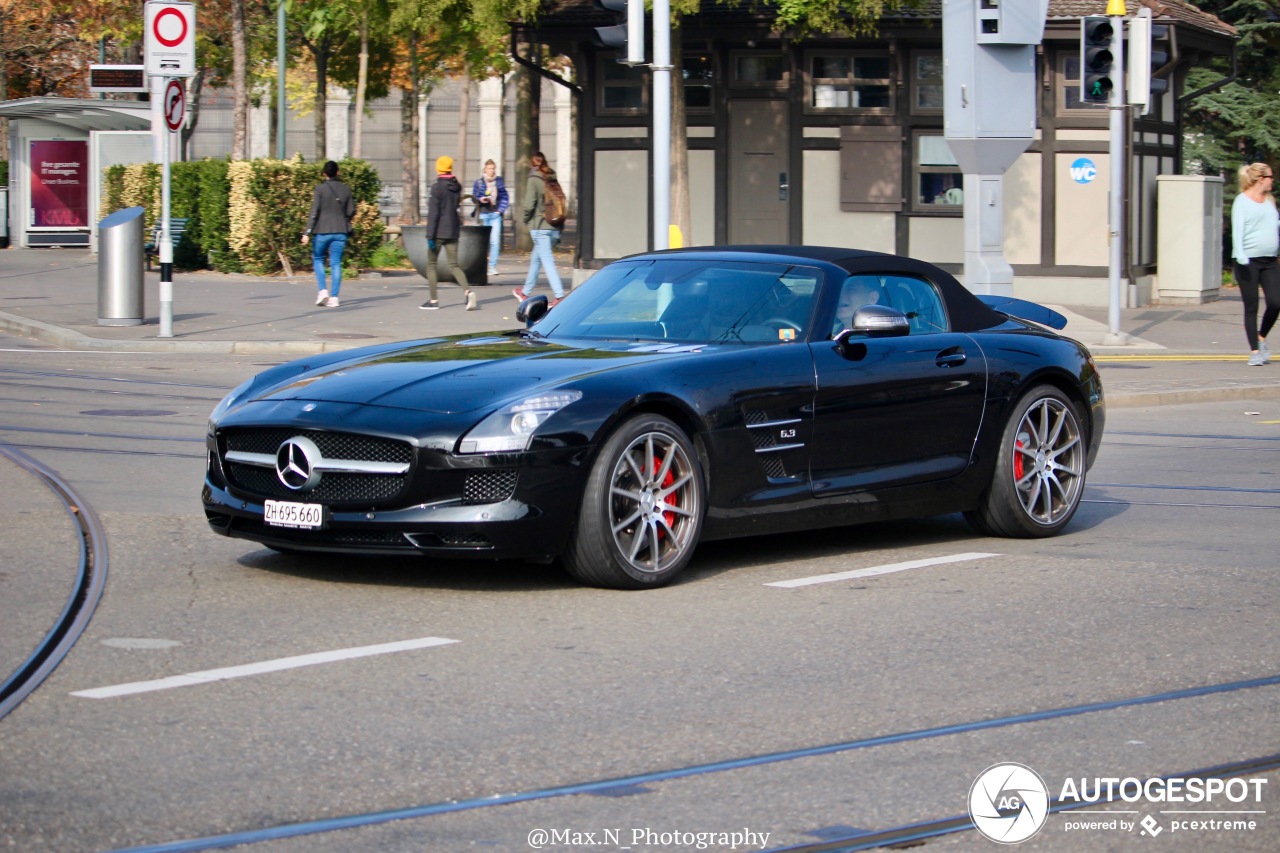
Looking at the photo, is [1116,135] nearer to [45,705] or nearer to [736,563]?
[736,563]

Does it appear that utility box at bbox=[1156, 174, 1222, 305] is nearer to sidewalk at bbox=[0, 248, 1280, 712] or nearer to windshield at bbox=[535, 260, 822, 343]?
sidewalk at bbox=[0, 248, 1280, 712]

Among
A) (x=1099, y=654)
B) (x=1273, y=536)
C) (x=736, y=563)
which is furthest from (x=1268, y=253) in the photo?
(x=1099, y=654)

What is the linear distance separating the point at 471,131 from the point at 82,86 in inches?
980

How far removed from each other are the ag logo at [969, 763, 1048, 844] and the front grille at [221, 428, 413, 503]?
9.32 feet

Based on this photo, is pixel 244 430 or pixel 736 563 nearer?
pixel 244 430

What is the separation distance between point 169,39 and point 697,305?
13002 millimetres

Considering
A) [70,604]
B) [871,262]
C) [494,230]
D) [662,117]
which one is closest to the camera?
[70,604]

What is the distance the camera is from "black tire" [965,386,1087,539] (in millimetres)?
8609

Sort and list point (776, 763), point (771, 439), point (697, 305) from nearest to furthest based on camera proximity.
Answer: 1. point (776, 763)
2. point (771, 439)
3. point (697, 305)

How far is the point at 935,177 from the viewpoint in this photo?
2772 centimetres

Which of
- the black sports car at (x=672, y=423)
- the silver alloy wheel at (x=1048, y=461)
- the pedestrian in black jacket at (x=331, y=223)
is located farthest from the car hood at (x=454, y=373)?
the pedestrian in black jacket at (x=331, y=223)

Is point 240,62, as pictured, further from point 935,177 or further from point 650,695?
point 650,695

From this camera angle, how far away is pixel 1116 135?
62.8 ft

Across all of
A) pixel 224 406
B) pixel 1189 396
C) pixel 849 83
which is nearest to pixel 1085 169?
pixel 849 83
